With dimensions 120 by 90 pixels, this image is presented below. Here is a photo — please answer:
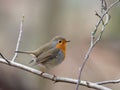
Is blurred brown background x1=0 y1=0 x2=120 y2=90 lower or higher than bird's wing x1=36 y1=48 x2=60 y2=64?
higher

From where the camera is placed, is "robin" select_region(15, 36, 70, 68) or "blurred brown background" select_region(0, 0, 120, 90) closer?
"robin" select_region(15, 36, 70, 68)

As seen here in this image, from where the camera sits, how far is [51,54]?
5.43 m

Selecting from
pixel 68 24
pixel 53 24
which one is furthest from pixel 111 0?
pixel 68 24

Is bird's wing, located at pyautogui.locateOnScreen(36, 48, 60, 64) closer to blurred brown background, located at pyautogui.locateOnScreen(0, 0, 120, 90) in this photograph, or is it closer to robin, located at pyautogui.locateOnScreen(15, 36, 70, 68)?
robin, located at pyautogui.locateOnScreen(15, 36, 70, 68)

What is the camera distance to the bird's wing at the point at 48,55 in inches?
208

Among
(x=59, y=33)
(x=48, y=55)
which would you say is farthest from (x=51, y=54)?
(x=59, y=33)

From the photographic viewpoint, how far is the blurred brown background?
381 inches

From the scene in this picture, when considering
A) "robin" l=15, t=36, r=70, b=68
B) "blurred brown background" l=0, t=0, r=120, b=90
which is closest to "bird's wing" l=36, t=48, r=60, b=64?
"robin" l=15, t=36, r=70, b=68

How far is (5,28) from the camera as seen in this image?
45.1ft

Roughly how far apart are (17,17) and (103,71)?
3988 millimetres

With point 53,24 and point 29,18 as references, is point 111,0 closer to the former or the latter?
point 53,24

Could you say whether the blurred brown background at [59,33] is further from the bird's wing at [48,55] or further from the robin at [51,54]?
the bird's wing at [48,55]

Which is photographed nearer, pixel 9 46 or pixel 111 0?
pixel 111 0

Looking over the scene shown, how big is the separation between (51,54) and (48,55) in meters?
0.06
